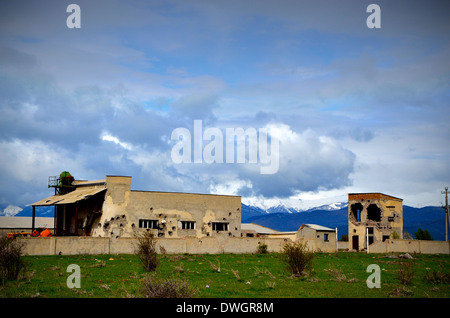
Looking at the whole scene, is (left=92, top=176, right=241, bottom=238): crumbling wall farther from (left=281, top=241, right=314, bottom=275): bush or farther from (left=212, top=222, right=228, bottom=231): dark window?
(left=281, top=241, right=314, bottom=275): bush

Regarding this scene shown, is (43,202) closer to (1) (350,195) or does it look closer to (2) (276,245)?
(2) (276,245)

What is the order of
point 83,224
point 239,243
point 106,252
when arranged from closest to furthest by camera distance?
point 106,252
point 239,243
point 83,224

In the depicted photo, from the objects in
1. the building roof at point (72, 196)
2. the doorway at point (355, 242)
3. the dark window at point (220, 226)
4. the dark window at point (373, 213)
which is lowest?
the doorway at point (355, 242)

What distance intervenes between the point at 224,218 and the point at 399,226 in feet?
85.5

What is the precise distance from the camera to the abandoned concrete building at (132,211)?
54.7 meters

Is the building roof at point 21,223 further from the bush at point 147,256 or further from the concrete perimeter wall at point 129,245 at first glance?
the bush at point 147,256

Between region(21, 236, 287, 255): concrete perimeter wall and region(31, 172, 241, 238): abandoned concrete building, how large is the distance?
17.1 ft

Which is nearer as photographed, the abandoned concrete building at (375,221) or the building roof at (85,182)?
the building roof at (85,182)

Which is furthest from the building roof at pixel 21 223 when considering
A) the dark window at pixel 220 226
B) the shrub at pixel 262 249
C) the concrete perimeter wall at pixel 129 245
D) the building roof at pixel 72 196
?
the shrub at pixel 262 249

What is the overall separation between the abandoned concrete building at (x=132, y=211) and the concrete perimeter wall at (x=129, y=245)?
5226 mm


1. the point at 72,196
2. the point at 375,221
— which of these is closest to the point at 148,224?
the point at 72,196

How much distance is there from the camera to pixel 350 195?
248 feet

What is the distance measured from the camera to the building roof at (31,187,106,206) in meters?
54.3
